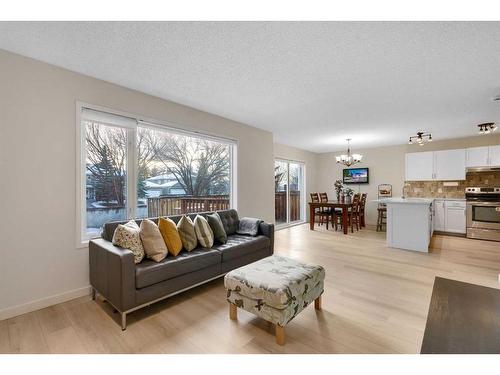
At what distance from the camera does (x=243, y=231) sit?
Result: 362cm

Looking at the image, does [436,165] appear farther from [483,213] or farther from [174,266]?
[174,266]

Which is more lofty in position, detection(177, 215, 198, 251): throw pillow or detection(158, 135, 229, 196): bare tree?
detection(158, 135, 229, 196): bare tree

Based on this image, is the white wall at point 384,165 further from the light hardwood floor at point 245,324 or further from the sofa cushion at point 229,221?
the sofa cushion at point 229,221

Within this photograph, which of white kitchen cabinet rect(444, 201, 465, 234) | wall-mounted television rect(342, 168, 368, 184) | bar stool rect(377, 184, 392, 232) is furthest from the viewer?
wall-mounted television rect(342, 168, 368, 184)

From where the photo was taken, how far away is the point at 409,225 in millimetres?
4309

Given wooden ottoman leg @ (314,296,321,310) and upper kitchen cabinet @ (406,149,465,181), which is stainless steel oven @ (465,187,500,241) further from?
wooden ottoman leg @ (314,296,321,310)

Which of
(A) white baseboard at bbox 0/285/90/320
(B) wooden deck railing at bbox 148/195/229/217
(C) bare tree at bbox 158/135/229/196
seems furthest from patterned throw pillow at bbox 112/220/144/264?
(C) bare tree at bbox 158/135/229/196

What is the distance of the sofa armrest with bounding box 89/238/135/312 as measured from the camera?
77.5 inches

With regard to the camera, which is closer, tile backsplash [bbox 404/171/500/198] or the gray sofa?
the gray sofa

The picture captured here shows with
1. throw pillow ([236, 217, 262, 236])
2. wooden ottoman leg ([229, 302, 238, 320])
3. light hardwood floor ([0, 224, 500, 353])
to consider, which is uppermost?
throw pillow ([236, 217, 262, 236])

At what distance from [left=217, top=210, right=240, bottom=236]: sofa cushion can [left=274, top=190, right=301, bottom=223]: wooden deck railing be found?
2.93 m

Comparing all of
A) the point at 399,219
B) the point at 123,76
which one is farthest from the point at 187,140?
the point at 399,219

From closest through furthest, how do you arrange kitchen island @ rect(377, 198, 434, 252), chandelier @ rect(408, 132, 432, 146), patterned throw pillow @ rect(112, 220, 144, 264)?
patterned throw pillow @ rect(112, 220, 144, 264)
kitchen island @ rect(377, 198, 434, 252)
chandelier @ rect(408, 132, 432, 146)

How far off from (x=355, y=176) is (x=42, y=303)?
734 centimetres
